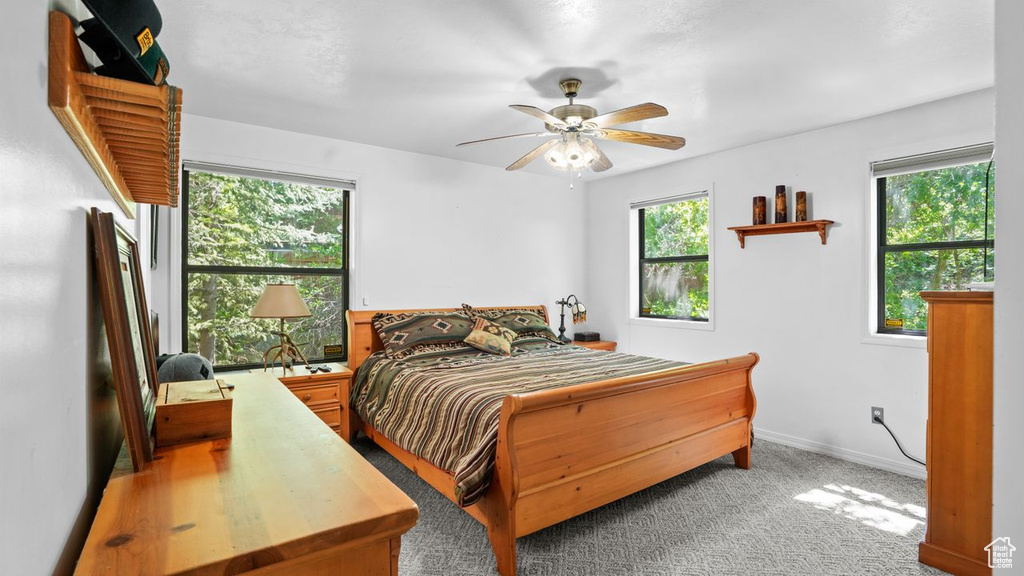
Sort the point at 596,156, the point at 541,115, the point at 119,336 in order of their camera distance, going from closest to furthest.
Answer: the point at 119,336
the point at 541,115
the point at 596,156

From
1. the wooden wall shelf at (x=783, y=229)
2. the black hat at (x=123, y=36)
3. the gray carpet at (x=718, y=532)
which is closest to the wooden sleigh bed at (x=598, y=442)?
the gray carpet at (x=718, y=532)

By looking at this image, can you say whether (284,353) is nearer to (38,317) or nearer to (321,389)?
(321,389)

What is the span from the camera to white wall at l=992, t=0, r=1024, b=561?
470 mm

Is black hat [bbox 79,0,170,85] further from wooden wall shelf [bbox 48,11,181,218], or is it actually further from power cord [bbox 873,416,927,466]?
power cord [bbox 873,416,927,466]

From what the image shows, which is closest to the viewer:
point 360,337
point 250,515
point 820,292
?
point 250,515

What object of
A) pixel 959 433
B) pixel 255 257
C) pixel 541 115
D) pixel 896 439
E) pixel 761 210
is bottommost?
pixel 896 439

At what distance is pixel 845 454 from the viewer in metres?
3.43

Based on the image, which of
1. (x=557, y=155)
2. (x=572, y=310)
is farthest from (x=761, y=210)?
(x=572, y=310)

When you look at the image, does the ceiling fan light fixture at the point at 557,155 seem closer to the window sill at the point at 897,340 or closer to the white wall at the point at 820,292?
the white wall at the point at 820,292

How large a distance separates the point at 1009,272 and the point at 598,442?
2.02 metres

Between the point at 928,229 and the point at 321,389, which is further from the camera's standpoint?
the point at 321,389

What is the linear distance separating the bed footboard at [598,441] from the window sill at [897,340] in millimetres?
975

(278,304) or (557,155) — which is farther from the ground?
(557,155)

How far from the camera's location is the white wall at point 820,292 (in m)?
3.14
